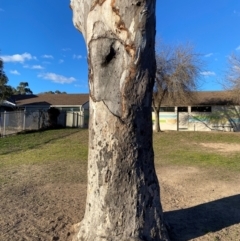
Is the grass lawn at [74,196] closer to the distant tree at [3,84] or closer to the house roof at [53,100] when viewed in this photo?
the distant tree at [3,84]

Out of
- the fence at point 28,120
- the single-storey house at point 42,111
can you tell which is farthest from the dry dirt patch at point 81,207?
the single-storey house at point 42,111

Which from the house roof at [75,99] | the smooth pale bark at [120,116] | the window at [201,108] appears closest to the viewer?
the smooth pale bark at [120,116]

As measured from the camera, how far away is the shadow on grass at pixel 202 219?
3916 millimetres

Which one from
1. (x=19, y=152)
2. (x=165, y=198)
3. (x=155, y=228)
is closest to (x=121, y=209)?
(x=155, y=228)

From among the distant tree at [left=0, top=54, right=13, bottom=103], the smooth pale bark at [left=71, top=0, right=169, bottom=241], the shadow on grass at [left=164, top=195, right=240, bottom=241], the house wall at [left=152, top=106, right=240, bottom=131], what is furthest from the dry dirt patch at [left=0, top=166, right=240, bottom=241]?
the house wall at [left=152, top=106, right=240, bottom=131]

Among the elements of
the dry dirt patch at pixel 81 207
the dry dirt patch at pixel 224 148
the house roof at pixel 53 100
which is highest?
the house roof at pixel 53 100

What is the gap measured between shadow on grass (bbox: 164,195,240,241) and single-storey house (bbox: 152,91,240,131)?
71.3 ft

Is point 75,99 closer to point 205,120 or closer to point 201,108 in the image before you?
point 201,108

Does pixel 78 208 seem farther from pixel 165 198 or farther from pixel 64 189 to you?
pixel 165 198

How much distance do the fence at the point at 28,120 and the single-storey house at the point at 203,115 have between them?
966 cm

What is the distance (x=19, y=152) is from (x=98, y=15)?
10.5 m

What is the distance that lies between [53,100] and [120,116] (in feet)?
109

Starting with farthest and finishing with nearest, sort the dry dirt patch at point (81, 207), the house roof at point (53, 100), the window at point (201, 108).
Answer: the house roof at point (53, 100)
the window at point (201, 108)
the dry dirt patch at point (81, 207)

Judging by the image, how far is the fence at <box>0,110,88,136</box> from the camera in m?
18.8
